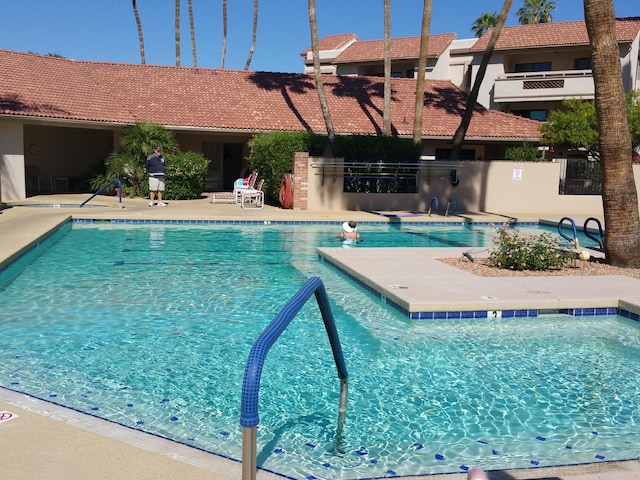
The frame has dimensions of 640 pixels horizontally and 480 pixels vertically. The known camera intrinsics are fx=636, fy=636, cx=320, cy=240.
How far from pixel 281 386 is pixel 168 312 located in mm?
3042

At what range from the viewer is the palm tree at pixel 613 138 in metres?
10.4

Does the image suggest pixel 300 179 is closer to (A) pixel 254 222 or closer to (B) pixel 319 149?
(B) pixel 319 149

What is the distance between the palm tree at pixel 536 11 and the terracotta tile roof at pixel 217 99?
2947 cm

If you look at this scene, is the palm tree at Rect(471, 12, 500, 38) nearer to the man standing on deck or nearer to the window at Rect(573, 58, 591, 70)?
the window at Rect(573, 58, 591, 70)

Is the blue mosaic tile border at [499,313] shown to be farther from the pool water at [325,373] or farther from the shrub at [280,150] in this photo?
the shrub at [280,150]

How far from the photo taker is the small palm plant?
22750mm

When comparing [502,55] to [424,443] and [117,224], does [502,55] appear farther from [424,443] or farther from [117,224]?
[424,443]

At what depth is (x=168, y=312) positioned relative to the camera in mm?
8570

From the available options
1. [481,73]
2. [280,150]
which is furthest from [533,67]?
[280,150]

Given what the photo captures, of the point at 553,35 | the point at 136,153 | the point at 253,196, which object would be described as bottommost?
the point at 253,196

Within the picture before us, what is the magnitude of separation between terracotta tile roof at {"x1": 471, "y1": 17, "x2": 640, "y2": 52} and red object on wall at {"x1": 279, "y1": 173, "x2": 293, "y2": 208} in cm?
2069

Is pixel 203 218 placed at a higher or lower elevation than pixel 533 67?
lower

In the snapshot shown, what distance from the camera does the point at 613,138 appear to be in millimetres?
10672

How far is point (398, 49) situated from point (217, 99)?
17.8 meters
